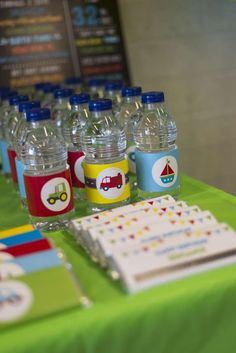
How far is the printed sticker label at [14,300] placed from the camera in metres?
0.83

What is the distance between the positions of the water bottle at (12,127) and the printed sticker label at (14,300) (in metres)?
0.79

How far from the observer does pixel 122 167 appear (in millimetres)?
1290

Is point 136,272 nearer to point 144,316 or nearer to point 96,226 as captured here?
point 144,316

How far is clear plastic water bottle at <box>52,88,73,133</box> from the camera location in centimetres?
174

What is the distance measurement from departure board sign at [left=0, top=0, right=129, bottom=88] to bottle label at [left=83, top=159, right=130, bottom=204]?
1.47m

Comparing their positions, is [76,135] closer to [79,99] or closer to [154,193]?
[79,99]

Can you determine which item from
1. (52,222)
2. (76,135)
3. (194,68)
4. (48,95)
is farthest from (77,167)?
(194,68)

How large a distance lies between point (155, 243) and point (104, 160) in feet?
1.41

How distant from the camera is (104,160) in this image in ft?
4.47

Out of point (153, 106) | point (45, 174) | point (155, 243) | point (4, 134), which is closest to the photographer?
point (155, 243)

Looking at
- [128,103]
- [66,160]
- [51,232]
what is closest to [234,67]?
[128,103]

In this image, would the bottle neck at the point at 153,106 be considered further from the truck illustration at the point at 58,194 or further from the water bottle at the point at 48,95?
the water bottle at the point at 48,95

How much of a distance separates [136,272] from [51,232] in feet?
1.28

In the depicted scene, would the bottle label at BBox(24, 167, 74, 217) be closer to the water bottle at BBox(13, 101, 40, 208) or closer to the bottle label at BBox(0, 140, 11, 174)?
the water bottle at BBox(13, 101, 40, 208)
